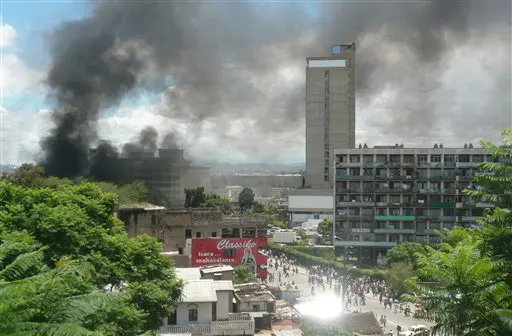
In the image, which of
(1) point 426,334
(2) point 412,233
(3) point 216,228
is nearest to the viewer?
(1) point 426,334

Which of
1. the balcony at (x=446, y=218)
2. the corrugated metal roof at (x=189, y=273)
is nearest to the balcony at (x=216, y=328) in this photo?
the corrugated metal roof at (x=189, y=273)

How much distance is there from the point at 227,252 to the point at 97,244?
53.9ft

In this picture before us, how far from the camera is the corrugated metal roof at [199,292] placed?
20781mm

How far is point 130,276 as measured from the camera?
1820cm

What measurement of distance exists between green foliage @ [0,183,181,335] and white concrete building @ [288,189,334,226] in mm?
65989

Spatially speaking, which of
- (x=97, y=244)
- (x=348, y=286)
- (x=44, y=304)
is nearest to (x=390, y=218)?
(x=348, y=286)

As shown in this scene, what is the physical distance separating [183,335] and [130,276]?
2653mm

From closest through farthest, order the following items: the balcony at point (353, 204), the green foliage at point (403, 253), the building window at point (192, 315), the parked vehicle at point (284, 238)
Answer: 1. the building window at point (192, 315)
2. the green foliage at point (403, 253)
3. the balcony at point (353, 204)
4. the parked vehicle at point (284, 238)

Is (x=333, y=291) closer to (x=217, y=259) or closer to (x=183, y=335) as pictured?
(x=217, y=259)

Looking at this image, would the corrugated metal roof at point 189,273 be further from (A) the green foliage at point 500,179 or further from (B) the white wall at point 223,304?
(A) the green foliage at point 500,179

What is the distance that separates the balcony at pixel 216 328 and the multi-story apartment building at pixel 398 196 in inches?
1204

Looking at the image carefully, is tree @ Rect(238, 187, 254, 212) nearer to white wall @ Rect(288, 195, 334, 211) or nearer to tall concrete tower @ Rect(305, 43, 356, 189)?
tall concrete tower @ Rect(305, 43, 356, 189)

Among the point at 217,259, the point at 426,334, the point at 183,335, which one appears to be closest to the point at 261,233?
the point at 217,259

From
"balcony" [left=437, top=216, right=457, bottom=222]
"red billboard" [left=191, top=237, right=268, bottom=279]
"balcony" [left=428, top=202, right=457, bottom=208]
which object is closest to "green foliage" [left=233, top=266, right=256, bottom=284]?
"red billboard" [left=191, top=237, right=268, bottom=279]
